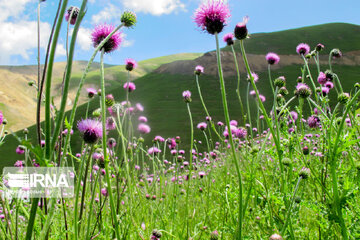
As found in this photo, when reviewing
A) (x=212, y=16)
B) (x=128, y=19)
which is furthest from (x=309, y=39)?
(x=128, y=19)

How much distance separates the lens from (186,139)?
1404 centimetres

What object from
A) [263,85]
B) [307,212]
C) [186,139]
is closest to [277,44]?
[263,85]

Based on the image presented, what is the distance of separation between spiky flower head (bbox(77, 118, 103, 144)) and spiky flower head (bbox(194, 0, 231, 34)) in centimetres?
74

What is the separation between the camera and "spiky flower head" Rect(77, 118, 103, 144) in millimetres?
1240

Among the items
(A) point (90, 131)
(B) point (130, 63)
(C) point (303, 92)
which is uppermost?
(B) point (130, 63)

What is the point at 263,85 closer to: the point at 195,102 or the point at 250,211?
the point at 195,102

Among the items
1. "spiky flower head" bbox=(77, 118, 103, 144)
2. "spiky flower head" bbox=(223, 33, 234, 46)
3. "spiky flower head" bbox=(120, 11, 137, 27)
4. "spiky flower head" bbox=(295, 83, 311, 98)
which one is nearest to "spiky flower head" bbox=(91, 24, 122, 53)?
"spiky flower head" bbox=(120, 11, 137, 27)

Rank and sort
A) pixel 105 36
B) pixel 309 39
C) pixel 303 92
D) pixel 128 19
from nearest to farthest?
→ 1. pixel 128 19
2. pixel 105 36
3. pixel 303 92
4. pixel 309 39

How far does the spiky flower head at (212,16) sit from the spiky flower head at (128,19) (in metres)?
0.34

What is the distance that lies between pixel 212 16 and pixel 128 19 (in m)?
0.42

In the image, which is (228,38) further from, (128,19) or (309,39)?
(309,39)

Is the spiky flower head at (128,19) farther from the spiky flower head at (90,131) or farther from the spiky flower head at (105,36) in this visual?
the spiky flower head at (90,131)

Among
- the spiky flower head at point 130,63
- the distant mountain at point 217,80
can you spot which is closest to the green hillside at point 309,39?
the distant mountain at point 217,80

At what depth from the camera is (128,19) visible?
116 centimetres
